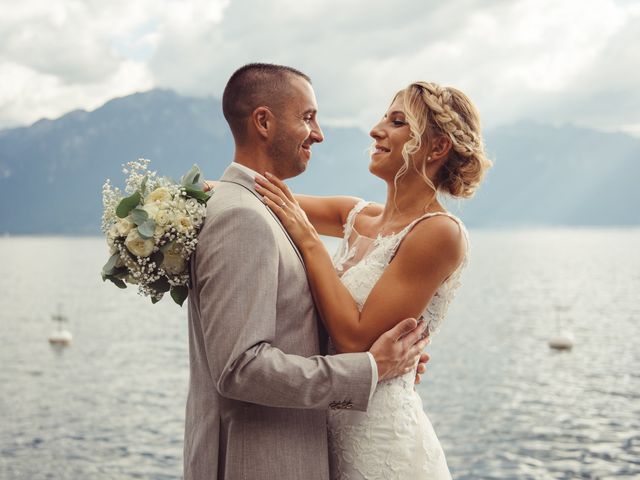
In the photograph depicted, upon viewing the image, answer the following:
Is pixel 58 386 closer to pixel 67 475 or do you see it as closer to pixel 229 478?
pixel 67 475

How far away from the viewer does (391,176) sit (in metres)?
4.09

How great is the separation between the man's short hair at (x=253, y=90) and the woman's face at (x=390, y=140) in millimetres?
782

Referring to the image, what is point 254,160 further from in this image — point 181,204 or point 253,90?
point 181,204

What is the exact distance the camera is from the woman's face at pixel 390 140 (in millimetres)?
3965

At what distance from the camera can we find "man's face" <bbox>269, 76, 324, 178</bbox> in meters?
3.35

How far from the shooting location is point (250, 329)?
2818 millimetres

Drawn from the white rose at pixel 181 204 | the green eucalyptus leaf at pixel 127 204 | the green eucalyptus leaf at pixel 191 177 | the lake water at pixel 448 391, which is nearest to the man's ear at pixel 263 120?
the green eucalyptus leaf at pixel 191 177

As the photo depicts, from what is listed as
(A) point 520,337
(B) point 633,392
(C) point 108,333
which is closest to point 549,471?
(B) point 633,392

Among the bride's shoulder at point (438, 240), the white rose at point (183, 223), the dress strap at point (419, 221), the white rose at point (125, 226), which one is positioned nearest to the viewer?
the white rose at point (183, 223)

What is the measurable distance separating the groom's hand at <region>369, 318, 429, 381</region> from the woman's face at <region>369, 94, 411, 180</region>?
0.92 metres

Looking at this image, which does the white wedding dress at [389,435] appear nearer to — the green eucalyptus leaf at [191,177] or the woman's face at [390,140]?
the woman's face at [390,140]

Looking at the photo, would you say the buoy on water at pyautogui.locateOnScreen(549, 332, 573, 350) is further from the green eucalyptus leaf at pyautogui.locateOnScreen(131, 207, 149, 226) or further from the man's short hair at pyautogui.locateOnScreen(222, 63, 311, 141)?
the green eucalyptus leaf at pyautogui.locateOnScreen(131, 207, 149, 226)

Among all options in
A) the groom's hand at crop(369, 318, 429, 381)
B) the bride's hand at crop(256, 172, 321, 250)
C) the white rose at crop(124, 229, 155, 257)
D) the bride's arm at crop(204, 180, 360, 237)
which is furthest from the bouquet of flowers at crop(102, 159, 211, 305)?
the bride's arm at crop(204, 180, 360, 237)

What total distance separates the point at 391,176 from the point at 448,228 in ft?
1.88
